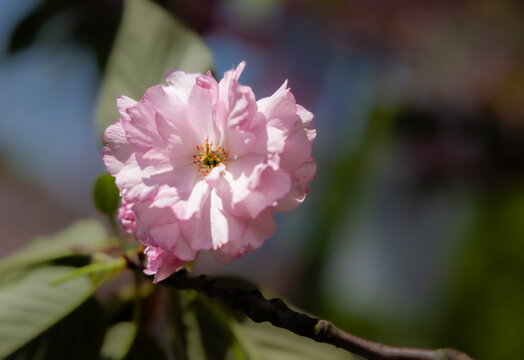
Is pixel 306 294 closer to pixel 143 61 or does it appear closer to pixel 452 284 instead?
pixel 452 284

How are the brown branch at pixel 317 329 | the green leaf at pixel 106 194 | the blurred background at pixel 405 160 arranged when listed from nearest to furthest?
the brown branch at pixel 317 329
the green leaf at pixel 106 194
the blurred background at pixel 405 160

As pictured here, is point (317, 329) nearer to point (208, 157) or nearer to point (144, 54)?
point (208, 157)

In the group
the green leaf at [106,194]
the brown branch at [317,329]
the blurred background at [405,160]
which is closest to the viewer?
the brown branch at [317,329]

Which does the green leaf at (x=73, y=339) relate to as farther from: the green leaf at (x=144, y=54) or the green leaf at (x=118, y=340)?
the green leaf at (x=144, y=54)

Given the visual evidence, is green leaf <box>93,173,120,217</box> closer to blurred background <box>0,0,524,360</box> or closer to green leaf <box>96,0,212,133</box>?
green leaf <box>96,0,212,133</box>

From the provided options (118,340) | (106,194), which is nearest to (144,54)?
(106,194)

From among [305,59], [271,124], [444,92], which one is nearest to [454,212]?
[444,92]

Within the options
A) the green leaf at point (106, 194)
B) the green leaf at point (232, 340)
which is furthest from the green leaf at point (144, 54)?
the green leaf at point (232, 340)
